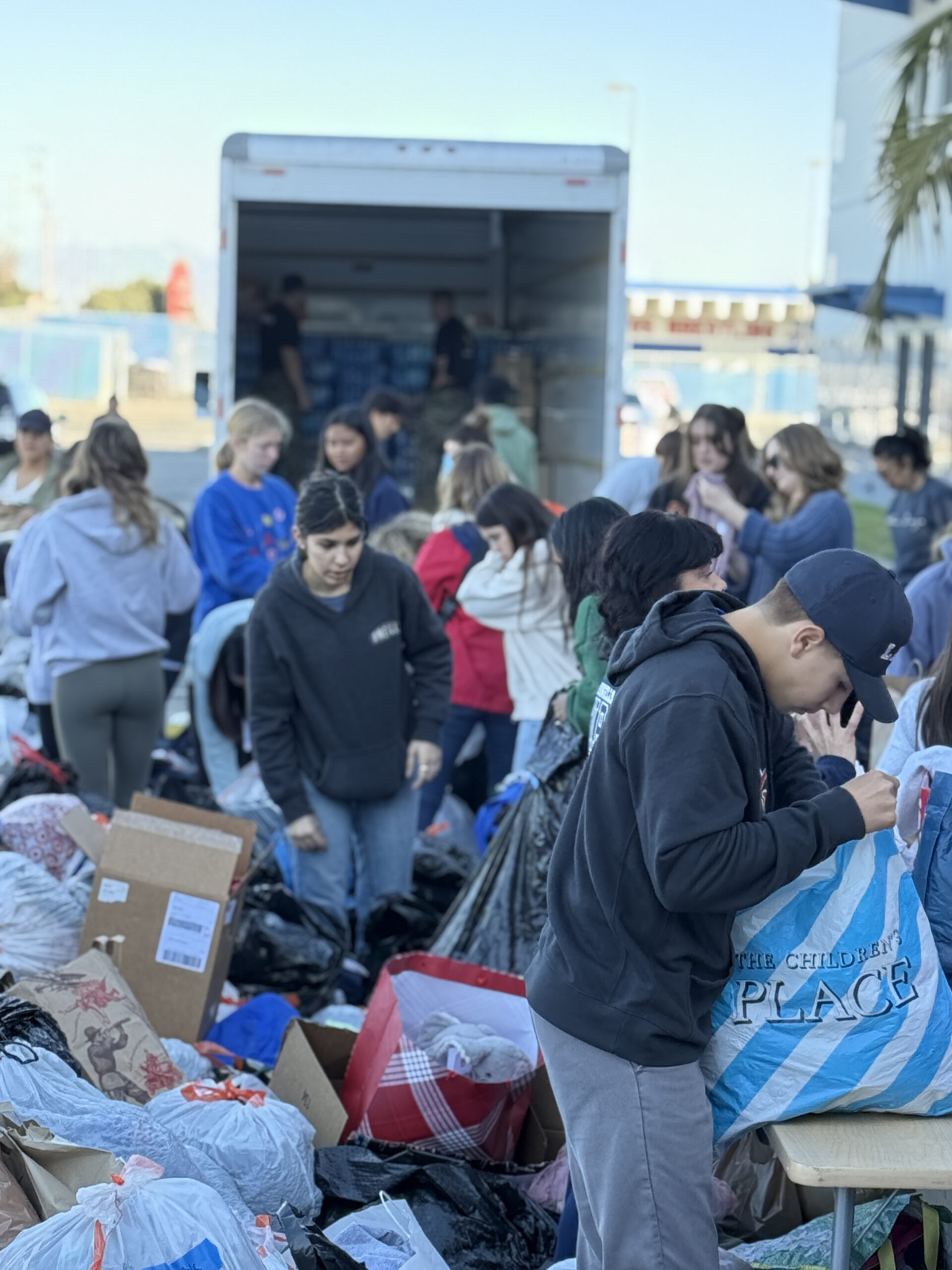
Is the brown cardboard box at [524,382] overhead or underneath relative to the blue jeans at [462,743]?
overhead

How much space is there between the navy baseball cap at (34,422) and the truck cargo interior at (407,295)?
148 inches

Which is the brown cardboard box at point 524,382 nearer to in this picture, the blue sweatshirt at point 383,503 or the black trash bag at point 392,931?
the blue sweatshirt at point 383,503

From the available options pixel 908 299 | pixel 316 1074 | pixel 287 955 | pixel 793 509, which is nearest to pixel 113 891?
pixel 287 955

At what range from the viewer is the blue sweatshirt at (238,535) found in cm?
598

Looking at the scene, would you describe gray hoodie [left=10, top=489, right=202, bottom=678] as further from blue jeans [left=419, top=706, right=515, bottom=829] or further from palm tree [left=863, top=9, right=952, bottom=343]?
palm tree [left=863, top=9, right=952, bottom=343]

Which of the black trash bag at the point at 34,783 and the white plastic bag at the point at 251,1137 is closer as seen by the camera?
the white plastic bag at the point at 251,1137

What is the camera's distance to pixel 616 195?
290 inches

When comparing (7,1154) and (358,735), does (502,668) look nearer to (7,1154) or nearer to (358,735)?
(358,735)

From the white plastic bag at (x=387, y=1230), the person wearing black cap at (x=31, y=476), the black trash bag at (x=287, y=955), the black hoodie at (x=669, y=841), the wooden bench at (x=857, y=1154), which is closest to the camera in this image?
the black hoodie at (x=669, y=841)

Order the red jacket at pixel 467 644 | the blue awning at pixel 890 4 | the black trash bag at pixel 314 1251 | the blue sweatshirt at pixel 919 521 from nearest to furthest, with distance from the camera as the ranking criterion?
the black trash bag at pixel 314 1251, the red jacket at pixel 467 644, the blue sweatshirt at pixel 919 521, the blue awning at pixel 890 4

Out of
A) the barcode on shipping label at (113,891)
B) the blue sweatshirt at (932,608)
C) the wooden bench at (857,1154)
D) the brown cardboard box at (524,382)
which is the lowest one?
the barcode on shipping label at (113,891)

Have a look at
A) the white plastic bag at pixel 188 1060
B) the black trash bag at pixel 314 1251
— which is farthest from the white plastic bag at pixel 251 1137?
the white plastic bag at pixel 188 1060

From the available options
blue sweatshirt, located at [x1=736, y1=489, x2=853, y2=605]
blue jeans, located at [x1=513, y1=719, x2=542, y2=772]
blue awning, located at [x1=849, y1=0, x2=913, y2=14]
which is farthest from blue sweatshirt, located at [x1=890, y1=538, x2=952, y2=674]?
blue awning, located at [x1=849, y1=0, x2=913, y2=14]

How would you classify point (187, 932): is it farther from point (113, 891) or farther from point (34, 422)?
point (34, 422)
